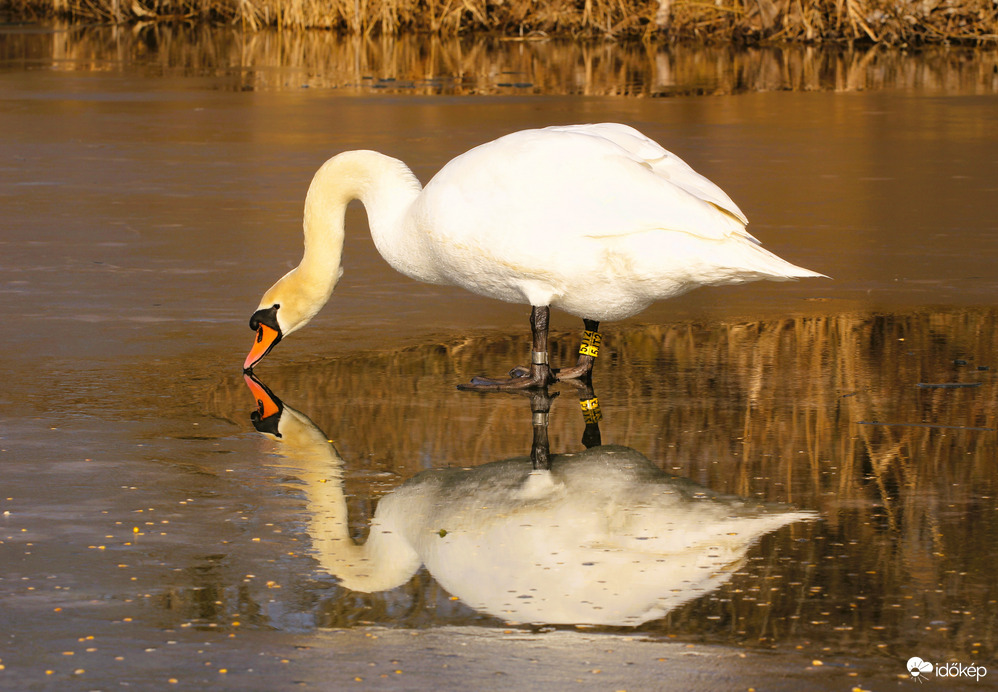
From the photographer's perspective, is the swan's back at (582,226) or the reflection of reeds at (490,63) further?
the reflection of reeds at (490,63)

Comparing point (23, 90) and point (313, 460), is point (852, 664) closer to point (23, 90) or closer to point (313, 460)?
point (313, 460)

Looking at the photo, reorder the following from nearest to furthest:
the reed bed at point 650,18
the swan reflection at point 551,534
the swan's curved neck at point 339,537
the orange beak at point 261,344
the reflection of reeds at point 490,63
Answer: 1. the swan reflection at point 551,534
2. the swan's curved neck at point 339,537
3. the orange beak at point 261,344
4. the reflection of reeds at point 490,63
5. the reed bed at point 650,18

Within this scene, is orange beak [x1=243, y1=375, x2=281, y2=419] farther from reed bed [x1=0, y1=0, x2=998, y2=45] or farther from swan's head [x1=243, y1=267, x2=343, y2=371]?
reed bed [x1=0, y1=0, x2=998, y2=45]

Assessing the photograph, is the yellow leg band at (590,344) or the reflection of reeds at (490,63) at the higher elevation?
the reflection of reeds at (490,63)

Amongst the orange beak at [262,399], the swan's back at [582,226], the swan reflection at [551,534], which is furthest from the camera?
the orange beak at [262,399]

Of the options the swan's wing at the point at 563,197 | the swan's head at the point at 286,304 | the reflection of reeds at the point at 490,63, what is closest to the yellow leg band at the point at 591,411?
the swan's wing at the point at 563,197

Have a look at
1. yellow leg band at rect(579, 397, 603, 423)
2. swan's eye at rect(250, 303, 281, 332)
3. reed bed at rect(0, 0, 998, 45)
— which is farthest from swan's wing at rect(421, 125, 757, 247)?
reed bed at rect(0, 0, 998, 45)

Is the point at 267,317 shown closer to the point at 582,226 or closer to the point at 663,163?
the point at 582,226

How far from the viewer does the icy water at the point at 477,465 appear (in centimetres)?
390

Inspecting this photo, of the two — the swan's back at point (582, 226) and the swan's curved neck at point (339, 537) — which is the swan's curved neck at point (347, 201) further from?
the swan's curved neck at point (339, 537)

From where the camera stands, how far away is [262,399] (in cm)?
654

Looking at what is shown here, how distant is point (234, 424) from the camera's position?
20.2 feet

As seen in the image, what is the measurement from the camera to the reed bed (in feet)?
89.1

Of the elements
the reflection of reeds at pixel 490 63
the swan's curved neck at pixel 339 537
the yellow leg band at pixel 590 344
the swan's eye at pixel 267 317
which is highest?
the reflection of reeds at pixel 490 63
